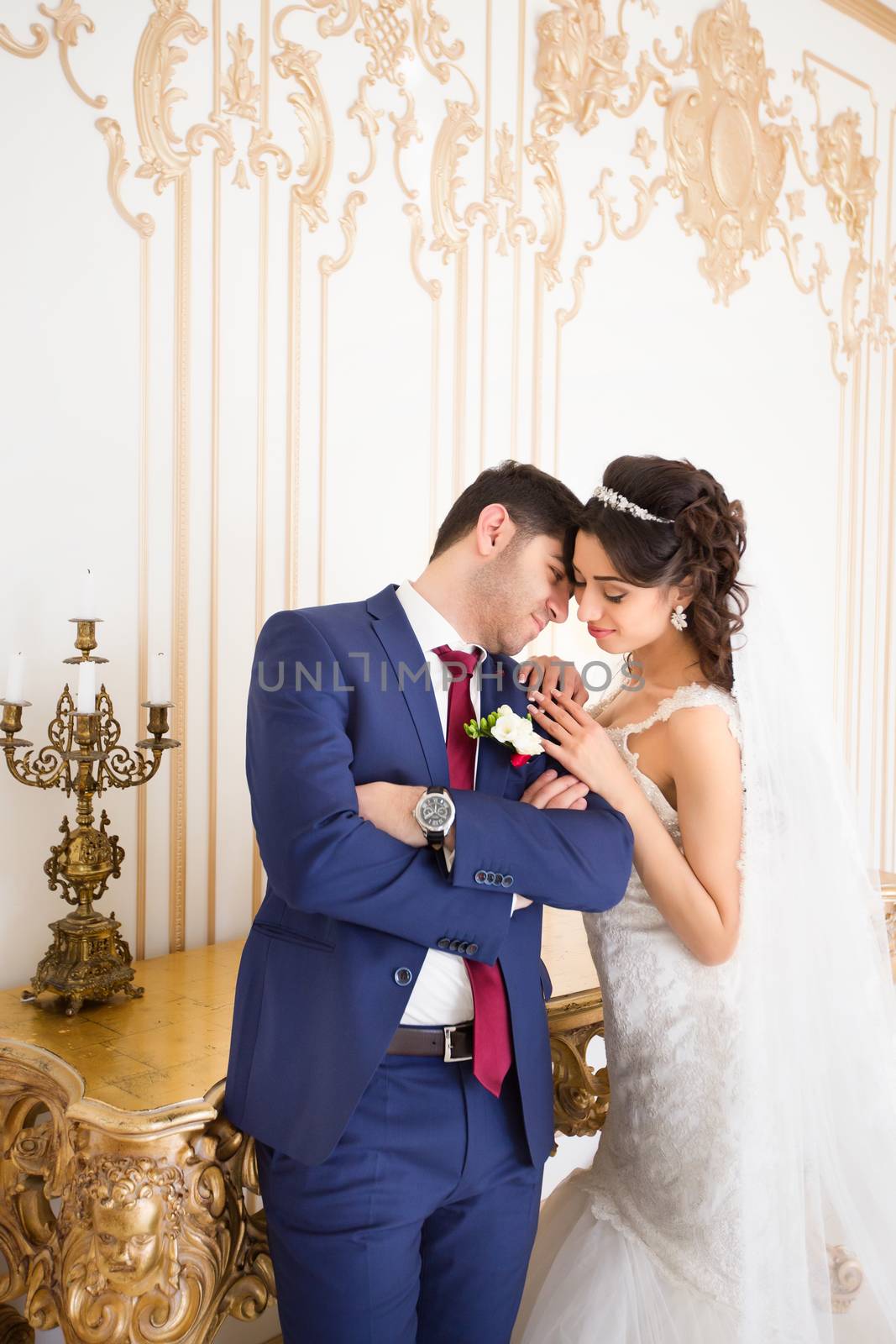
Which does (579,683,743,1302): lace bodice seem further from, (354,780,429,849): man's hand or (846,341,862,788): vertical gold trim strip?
(846,341,862,788): vertical gold trim strip

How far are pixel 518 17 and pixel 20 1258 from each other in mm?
3925

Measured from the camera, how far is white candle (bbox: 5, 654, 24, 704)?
7.91ft

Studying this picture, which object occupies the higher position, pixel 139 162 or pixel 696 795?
pixel 139 162

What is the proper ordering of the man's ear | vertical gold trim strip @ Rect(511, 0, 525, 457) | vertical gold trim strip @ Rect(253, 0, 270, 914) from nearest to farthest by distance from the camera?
1. the man's ear
2. vertical gold trim strip @ Rect(253, 0, 270, 914)
3. vertical gold trim strip @ Rect(511, 0, 525, 457)

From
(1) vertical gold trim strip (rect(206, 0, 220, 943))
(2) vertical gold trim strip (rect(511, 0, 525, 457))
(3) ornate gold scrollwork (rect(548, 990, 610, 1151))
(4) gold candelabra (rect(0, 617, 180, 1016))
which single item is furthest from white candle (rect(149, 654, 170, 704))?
(2) vertical gold trim strip (rect(511, 0, 525, 457))

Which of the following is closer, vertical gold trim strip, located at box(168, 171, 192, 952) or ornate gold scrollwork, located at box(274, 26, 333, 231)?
vertical gold trim strip, located at box(168, 171, 192, 952)

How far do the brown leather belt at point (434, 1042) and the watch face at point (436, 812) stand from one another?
1.23ft

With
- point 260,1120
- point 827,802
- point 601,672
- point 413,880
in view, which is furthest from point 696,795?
point 601,672

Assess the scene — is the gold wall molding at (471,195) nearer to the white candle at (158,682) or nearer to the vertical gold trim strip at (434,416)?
the vertical gold trim strip at (434,416)

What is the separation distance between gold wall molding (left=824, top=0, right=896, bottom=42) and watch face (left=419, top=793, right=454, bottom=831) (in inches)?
190

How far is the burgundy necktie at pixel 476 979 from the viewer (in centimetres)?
182

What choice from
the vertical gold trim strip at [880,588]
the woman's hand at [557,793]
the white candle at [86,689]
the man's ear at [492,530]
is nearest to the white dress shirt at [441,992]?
the woman's hand at [557,793]

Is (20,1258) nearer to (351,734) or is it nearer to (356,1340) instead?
(356,1340)

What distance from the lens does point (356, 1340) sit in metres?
1.75
